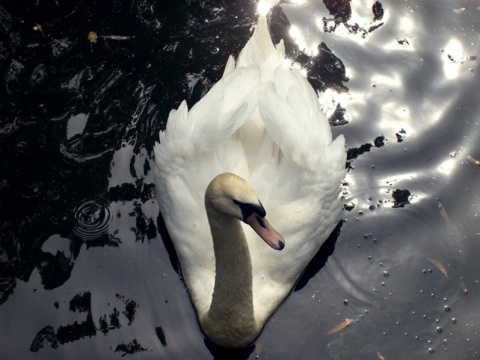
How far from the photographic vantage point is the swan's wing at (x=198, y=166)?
19.6 feet

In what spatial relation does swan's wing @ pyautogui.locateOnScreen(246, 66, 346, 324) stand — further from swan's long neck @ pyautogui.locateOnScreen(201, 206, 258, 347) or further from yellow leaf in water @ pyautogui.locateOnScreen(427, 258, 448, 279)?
yellow leaf in water @ pyautogui.locateOnScreen(427, 258, 448, 279)

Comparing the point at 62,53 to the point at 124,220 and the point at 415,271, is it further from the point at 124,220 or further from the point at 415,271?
the point at 415,271

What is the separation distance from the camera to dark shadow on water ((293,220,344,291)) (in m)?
6.44

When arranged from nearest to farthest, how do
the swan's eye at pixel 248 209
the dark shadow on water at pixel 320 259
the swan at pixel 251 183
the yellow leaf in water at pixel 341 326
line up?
the swan's eye at pixel 248 209, the swan at pixel 251 183, the yellow leaf in water at pixel 341 326, the dark shadow on water at pixel 320 259

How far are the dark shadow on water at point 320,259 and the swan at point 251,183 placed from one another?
0.75 feet

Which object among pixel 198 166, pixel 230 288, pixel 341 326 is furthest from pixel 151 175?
pixel 341 326

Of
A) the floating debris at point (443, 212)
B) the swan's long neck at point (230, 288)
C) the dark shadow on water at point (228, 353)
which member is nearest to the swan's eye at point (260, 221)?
the swan's long neck at point (230, 288)

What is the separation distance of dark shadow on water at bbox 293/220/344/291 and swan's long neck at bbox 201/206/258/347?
68 centimetres

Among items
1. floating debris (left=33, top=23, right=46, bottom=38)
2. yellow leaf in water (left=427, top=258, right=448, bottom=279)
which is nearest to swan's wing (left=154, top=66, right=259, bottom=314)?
yellow leaf in water (left=427, top=258, right=448, bottom=279)

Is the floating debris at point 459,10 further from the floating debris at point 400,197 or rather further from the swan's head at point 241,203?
the swan's head at point 241,203

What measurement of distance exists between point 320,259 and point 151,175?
63.6 inches

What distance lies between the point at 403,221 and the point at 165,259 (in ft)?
6.50

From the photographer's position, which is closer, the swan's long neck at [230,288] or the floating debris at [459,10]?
the swan's long neck at [230,288]

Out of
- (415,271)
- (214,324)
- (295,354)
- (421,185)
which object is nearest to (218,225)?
(214,324)
